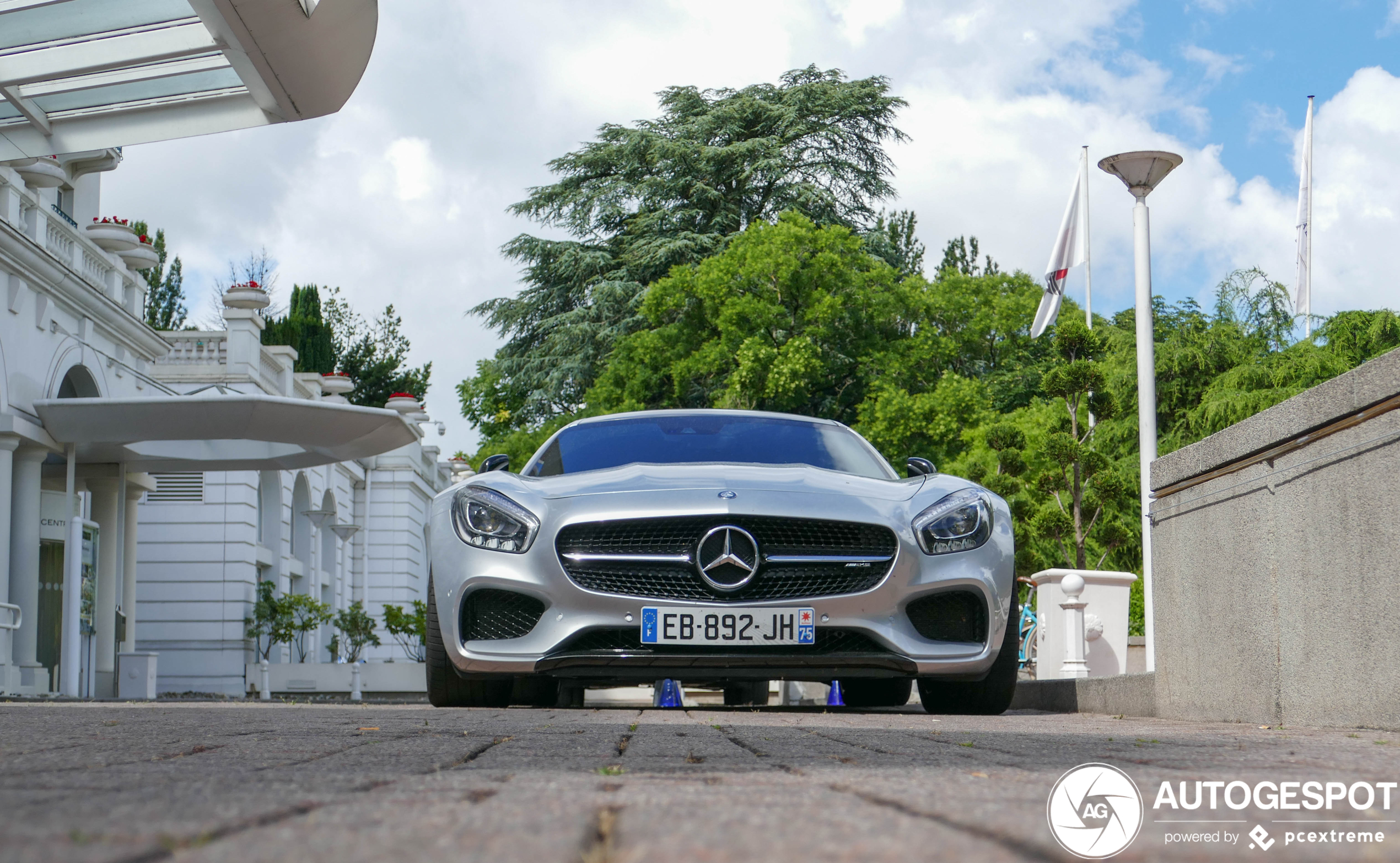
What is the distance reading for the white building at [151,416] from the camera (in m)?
9.45

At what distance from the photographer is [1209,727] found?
4.99m

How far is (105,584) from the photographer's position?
70.0 feet

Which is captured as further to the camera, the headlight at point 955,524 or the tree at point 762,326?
the tree at point 762,326

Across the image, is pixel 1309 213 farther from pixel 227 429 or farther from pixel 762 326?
pixel 227 429

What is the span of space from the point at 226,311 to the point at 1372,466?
27.7 metres

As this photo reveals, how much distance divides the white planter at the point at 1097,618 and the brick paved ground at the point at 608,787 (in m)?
9.22

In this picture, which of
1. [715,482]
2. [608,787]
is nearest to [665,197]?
[715,482]

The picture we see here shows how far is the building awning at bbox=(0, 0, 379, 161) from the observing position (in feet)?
27.7

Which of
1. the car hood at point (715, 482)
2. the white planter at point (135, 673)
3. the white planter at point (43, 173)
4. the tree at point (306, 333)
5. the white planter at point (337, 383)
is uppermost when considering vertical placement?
the tree at point (306, 333)

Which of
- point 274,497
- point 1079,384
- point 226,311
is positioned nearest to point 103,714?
point 1079,384

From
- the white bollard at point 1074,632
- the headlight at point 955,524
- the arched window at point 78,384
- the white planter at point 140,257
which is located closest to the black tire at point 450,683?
the headlight at point 955,524

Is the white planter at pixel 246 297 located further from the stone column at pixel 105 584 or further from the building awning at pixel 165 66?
the building awning at pixel 165 66

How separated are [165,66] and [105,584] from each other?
1361cm

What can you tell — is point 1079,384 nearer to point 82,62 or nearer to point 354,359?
point 82,62
